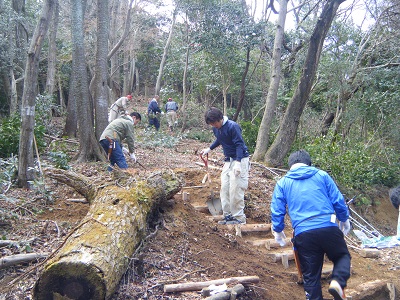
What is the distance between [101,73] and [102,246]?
6.79 metres

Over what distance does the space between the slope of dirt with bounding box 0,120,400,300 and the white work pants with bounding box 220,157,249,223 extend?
450mm

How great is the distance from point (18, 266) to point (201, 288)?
196 centimetres

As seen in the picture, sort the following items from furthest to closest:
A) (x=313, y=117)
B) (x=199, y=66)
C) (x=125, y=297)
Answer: (x=199, y=66)
(x=313, y=117)
(x=125, y=297)

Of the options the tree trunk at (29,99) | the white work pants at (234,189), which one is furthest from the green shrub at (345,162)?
the tree trunk at (29,99)

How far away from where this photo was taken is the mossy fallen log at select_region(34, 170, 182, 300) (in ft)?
11.0

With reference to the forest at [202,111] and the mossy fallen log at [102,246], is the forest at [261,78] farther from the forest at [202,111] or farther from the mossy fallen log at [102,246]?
the mossy fallen log at [102,246]

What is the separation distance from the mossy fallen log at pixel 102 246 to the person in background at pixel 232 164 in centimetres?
151

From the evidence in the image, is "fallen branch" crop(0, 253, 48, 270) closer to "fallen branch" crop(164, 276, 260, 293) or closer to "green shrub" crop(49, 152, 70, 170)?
"fallen branch" crop(164, 276, 260, 293)

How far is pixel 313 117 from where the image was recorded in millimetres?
16719

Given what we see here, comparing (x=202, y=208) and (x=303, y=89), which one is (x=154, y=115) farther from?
(x=202, y=208)

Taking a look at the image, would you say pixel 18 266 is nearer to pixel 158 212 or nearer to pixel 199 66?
pixel 158 212

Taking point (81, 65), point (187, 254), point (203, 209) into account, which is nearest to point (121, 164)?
point (203, 209)

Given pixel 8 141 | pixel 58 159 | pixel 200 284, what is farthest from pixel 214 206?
pixel 8 141

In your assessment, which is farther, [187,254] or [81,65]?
[81,65]
